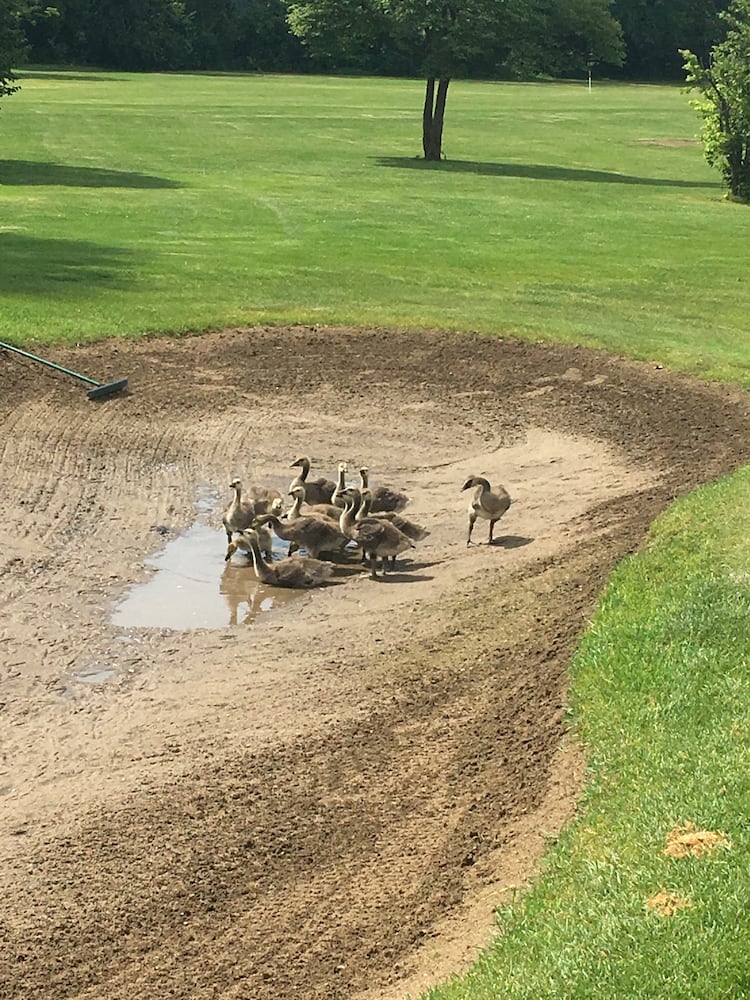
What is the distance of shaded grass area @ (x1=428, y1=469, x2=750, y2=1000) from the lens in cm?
698

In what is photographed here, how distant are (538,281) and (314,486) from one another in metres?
13.2

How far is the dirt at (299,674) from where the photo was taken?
27.6 ft

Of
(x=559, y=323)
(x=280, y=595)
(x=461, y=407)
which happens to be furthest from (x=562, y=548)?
(x=559, y=323)

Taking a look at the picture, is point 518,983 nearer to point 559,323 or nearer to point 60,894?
point 60,894

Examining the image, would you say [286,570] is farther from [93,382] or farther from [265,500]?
[93,382]

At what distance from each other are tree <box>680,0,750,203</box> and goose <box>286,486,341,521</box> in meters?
30.8

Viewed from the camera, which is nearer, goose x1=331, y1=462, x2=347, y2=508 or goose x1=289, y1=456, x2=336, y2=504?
goose x1=331, y1=462, x2=347, y2=508

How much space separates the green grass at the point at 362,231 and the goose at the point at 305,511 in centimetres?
751

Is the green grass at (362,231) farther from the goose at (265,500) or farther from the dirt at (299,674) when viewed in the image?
the goose at (265,500)

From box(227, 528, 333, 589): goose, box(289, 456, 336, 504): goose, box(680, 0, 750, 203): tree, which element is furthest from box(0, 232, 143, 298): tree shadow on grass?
box(680, 0, 750, 203): tree

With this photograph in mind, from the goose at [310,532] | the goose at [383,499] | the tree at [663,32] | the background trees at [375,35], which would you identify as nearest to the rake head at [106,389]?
the goose at [383,499]

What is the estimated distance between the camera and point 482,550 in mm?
15297

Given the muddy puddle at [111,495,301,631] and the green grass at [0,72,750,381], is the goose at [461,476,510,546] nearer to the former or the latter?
the muddy puddle at [111,495,301,631]

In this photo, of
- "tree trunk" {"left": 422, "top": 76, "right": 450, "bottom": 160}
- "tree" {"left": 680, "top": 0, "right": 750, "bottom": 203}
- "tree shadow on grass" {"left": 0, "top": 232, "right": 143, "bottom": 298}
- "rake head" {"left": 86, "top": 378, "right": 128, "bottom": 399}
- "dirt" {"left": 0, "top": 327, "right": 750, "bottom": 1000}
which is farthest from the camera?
"tree trunk" {"left": 422, "top": 76, "right": 450, "bottom": 160}
